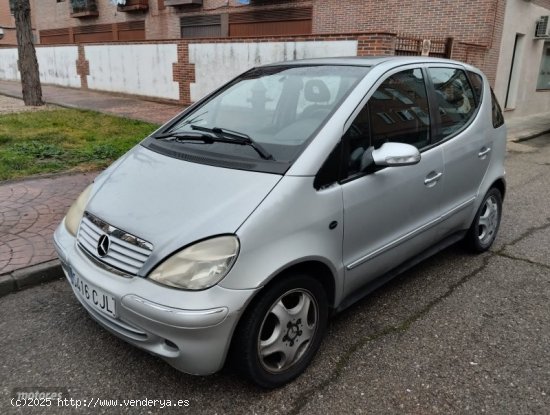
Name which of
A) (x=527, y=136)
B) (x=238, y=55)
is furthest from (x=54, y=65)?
(x=527, y=136)

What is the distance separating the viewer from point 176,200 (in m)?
2.53

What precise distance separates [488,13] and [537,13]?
4.00 metres

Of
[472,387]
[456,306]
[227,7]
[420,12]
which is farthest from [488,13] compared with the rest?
[472,387]

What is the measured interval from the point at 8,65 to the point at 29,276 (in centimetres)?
2416

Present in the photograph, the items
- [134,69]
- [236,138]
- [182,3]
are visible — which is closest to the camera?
[236,138]

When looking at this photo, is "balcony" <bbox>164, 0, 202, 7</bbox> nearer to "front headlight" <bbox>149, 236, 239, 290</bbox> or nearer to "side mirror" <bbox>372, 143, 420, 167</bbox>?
"side mirror" <bbox>372, 143, 420, 167</bbox>

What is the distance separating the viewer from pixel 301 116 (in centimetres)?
300

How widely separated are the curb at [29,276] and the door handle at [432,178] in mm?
2838

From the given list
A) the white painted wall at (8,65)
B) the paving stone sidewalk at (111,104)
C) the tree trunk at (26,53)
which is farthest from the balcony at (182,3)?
the white painted wall at (8,65)

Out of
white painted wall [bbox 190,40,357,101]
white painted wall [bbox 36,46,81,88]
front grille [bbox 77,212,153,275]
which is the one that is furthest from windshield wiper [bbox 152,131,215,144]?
white painted wall [bbox 36,46,81,88]

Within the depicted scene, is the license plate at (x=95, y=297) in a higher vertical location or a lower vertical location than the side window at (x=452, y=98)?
lower

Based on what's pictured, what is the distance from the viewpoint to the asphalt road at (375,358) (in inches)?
98.1

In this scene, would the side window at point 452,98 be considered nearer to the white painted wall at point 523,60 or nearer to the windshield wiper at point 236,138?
the windshield wiper at point 236,138

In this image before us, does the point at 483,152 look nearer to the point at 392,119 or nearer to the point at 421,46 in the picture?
the point at 392,119
